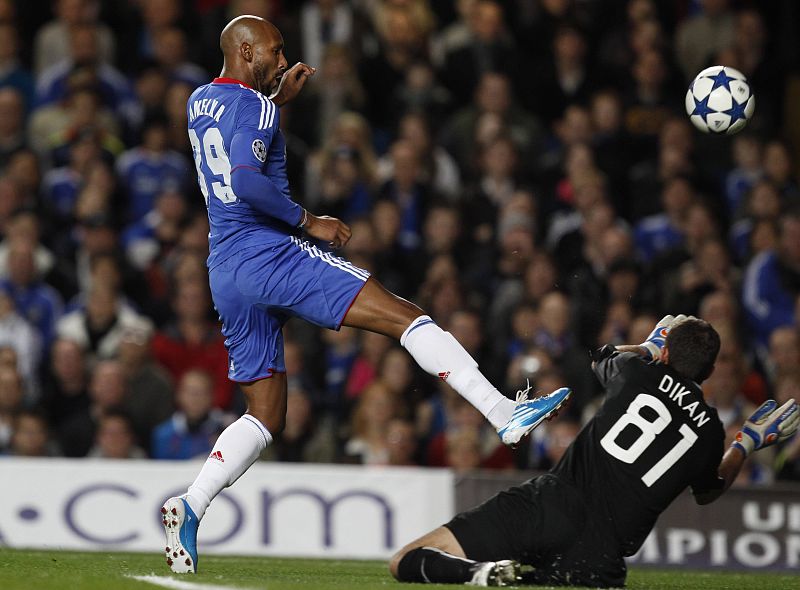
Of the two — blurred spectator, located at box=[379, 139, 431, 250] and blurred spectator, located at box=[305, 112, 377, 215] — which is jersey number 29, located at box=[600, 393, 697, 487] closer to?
blurred spectator, located at box=[379, 139, 431, 250]

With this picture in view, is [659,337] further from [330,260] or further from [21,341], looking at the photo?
[21,341]

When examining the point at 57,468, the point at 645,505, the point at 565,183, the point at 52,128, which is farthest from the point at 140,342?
the point at 645,505

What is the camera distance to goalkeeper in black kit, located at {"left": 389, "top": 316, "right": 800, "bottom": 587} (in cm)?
643

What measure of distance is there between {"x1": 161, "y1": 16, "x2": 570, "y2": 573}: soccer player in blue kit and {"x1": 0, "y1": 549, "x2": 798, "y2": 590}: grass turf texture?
1.39 ft

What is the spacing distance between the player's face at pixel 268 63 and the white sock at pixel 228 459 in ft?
5.30

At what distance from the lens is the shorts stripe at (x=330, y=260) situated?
22.4 feet

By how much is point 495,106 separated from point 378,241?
1993 millimetres

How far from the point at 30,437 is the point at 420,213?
12.5ft

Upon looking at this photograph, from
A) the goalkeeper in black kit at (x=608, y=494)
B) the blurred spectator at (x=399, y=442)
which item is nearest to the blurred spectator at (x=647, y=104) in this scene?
the blurred spectator at (x=399, y=442)

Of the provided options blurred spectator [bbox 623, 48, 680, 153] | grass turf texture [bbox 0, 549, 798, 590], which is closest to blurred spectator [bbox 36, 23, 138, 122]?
blurred spectator [bbox 623, 48, 680, 153]

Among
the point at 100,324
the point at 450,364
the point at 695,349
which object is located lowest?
the point at 100,324

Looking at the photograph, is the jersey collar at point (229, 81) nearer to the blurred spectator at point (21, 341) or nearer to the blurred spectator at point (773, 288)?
the blurred spectator at point (21, 341)

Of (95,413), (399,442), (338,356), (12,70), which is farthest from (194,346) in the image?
(12,70)

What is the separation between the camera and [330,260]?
22.6ft
